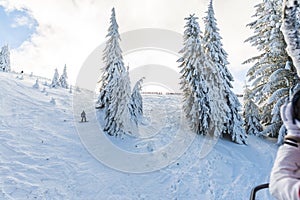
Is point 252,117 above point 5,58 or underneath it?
underneath

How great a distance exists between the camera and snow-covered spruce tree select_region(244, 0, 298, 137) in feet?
45.0

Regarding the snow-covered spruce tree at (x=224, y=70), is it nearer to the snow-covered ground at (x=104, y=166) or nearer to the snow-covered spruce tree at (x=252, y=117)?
the snow-covered ground at (x=104, y=166)

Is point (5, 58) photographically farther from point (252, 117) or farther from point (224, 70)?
point (252, 117)

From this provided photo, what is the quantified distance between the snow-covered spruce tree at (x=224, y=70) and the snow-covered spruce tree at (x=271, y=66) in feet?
5.12

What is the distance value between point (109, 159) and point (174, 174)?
11.4 ft

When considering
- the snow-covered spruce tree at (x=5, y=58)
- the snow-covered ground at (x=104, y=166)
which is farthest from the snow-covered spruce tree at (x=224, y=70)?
the snow-covered spruce tree at (x=5, y=58)

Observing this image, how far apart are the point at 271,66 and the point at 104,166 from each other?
11471 millimetres

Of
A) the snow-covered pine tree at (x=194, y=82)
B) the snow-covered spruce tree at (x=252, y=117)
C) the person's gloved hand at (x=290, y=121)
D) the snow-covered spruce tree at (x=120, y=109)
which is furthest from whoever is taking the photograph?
the snow-covered spruce tree at (x=252, y=117)

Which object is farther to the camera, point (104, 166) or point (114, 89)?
point (114, 89)

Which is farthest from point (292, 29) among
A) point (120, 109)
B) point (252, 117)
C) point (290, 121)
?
point (252, 117)

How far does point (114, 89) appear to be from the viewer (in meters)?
15.8

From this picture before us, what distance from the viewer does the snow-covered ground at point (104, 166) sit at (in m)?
9.66

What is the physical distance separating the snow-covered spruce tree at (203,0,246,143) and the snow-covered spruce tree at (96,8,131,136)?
6.39 metres

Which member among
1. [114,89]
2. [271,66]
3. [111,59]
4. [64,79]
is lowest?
[114,89]
